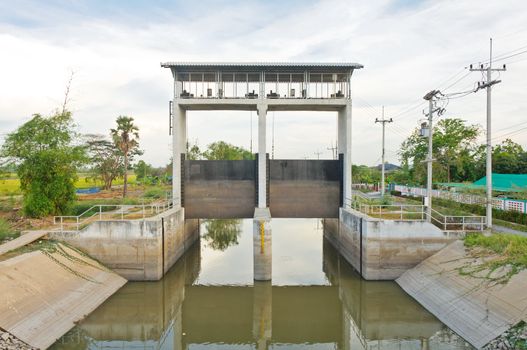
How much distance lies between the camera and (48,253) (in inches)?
627

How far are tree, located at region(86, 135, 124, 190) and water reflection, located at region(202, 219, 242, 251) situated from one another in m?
20.9

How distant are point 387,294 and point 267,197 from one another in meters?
9.97

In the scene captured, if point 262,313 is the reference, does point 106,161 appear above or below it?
above

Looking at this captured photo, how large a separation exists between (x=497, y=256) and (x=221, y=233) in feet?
76.4

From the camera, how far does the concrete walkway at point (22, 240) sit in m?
15.4

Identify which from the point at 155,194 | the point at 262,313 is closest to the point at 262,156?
the point at 262,313

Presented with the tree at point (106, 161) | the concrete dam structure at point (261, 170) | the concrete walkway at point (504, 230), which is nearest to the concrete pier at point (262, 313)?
the concrete dam structure at point (261, 170)

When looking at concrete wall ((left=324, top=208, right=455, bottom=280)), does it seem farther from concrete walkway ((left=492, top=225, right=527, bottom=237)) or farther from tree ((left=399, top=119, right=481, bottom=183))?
tree ((left=399, top=119, right=481, bottom=183))

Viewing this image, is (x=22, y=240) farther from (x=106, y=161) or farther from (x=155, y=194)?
(x=106, y=161)

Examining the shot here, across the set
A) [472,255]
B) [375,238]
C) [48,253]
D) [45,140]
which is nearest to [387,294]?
[375,238]

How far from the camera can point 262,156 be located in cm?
2258

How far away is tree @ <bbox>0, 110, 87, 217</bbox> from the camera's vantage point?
71.8ft

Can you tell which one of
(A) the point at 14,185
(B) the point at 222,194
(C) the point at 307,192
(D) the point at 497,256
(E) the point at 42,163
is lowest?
(D) the point at 497,256

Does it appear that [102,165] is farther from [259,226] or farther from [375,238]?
[375,238]
